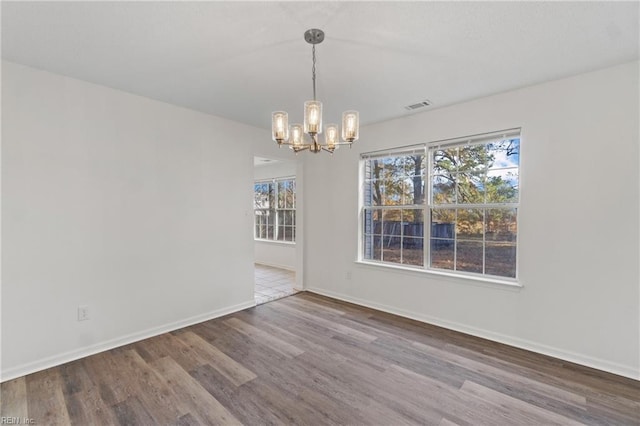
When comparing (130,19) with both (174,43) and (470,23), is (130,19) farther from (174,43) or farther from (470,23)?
(470,23)

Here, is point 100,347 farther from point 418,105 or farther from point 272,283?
point 418,105

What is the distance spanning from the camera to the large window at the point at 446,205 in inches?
121

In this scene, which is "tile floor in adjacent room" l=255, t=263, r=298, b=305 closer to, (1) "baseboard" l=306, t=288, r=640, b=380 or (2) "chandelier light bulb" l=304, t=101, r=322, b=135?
(1) "baseboard" l=306, t=288, r=640, b=380

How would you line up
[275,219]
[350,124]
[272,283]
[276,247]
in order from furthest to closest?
[275,219] → [276,247] → [272,283] → [350,124]

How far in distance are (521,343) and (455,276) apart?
857 millimetres

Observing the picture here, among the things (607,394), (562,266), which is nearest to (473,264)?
(562,266)

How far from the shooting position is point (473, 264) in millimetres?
3258

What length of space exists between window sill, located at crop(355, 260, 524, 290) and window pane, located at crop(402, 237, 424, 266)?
121 millimetres

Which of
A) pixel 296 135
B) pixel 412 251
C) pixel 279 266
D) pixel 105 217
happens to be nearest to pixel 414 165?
pixel 412 251

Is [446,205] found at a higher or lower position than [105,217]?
higher

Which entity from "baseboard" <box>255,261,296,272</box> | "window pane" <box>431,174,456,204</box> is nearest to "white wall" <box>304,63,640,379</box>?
"window pane" <box>431,174,456,204</box>

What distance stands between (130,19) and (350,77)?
1.71m

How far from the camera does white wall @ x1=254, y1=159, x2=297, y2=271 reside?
654 centimetres

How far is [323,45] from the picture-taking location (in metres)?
2.11
